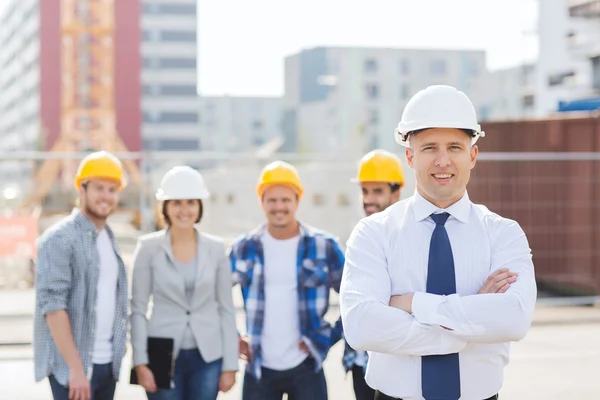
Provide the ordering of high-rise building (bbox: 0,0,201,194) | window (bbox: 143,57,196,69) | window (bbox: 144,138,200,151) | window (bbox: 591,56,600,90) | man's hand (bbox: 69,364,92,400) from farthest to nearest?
1. window (bbox: 143,57,196,69)
2. window (bbox: 144,138,200,151)
3. high-rise building (bbox: 0,0,201,194)
4. window (bbox: 591,56,600,90)
5. man's hand (bbox: 69,364,92,400)

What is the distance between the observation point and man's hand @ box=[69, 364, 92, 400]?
4.08 metres

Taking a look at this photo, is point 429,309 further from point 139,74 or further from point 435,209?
point 139,74

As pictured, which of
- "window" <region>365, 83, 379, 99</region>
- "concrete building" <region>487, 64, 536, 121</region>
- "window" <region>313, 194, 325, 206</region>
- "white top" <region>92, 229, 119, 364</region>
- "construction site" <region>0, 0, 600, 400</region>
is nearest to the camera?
"white top" <region>92, 229, 119, 364</region>

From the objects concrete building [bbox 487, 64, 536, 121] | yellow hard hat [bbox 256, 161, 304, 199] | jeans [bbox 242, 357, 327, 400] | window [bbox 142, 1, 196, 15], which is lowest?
jeans [bbox 242, 357, 327, 400]

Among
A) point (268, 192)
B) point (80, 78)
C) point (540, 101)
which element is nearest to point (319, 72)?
point (80, 78)

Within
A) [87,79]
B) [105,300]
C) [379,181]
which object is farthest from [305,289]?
[87,79]

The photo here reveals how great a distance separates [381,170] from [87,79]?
79.9m

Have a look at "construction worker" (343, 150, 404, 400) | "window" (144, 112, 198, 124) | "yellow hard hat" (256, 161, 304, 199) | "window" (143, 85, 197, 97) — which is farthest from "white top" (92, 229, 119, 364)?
"window" (143, 85, 197, 97)

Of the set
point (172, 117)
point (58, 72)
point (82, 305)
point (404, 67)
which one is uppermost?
point (58, 72)

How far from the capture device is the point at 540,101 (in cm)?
6675

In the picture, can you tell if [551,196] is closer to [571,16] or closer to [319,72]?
[571,16]

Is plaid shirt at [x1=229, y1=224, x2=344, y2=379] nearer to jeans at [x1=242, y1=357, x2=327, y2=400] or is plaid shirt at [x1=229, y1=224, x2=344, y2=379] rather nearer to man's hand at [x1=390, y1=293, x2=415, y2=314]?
jeans at [x1=242, y1=357, x2=327, y2=400]

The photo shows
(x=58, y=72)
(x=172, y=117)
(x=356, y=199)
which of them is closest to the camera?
(x=356, y=199)

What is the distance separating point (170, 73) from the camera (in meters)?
107
